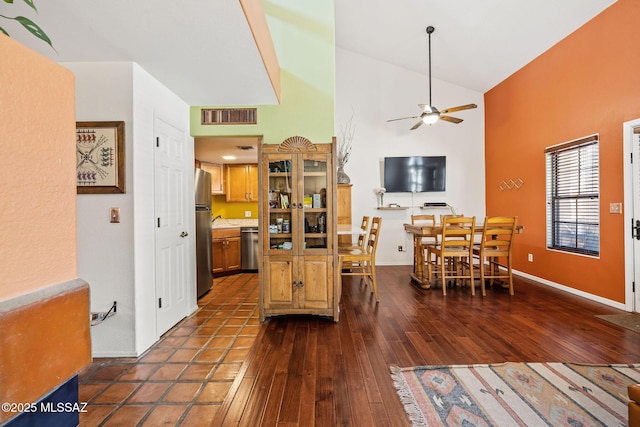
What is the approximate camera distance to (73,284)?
48cm

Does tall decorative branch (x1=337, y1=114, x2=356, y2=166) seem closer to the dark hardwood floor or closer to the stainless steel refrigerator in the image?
the stainless steel refrigerator

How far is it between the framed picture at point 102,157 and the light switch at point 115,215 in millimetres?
156

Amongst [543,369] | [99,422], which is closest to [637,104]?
[543,369]

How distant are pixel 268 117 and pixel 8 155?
321cm

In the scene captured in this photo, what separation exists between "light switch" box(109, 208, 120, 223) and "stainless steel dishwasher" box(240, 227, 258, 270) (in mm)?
2885

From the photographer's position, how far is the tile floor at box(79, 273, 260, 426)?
1.75 m

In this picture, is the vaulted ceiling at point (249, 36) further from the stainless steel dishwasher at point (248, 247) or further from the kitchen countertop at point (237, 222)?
the kitchen countertop at point (237, 222)

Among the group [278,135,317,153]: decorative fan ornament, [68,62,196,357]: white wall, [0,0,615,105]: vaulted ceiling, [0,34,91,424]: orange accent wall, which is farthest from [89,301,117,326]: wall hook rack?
[0,34,91,424]: orange accent wall

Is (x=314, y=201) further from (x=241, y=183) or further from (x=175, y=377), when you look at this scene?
(x=241, y=183)

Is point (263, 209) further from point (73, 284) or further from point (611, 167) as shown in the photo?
point (611, 167)

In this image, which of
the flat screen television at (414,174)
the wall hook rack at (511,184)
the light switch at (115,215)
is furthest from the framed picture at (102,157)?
the wall hook rack at (511,184)

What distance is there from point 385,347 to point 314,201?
5.13 ft

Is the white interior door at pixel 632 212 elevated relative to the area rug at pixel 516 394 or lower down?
elevated

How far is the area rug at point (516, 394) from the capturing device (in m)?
1.66
